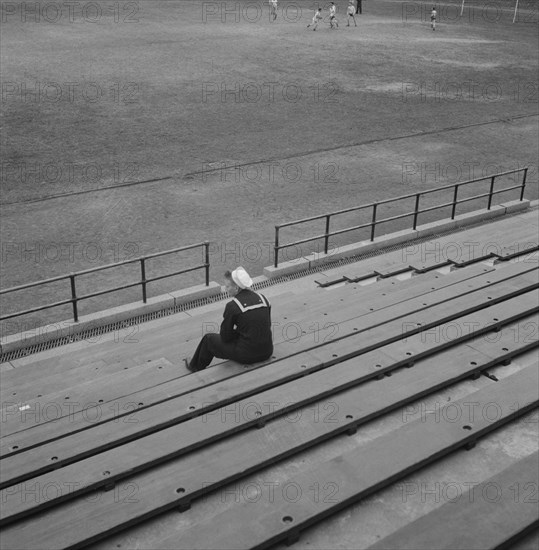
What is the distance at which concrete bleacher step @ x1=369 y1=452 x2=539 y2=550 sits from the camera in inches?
188

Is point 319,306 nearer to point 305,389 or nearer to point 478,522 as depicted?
point 305,389

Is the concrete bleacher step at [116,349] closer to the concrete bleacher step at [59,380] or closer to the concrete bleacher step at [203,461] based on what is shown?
the concrete bleacher step at [59,380]

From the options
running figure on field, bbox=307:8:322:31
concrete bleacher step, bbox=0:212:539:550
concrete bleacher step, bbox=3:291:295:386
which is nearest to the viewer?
concrete bleacher step, bbox=0:212:539:550

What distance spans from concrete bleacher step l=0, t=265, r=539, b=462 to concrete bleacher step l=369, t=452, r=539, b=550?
2.74 m

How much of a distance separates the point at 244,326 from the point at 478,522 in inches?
127

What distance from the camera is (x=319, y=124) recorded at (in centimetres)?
2312

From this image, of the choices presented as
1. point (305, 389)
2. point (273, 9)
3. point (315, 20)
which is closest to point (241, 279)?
point (305, 389)

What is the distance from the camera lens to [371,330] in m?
8.38

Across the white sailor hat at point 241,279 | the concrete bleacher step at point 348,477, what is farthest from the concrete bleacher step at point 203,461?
the white sailor hat at point 241,279

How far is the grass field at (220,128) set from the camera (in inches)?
599

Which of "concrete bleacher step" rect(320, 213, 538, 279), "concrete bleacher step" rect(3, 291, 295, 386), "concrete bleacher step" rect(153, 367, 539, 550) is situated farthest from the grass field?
"concrete bleacher step" rect(153, 367, 539, 550)

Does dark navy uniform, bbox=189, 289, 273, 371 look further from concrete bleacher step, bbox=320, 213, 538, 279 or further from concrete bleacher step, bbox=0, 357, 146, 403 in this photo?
concrete bleacher step, bbox=320, 213, 538, 279

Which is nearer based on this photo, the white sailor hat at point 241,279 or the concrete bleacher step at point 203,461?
the concrete bleacher step at point 203,461

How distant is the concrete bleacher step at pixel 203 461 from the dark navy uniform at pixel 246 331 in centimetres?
78
